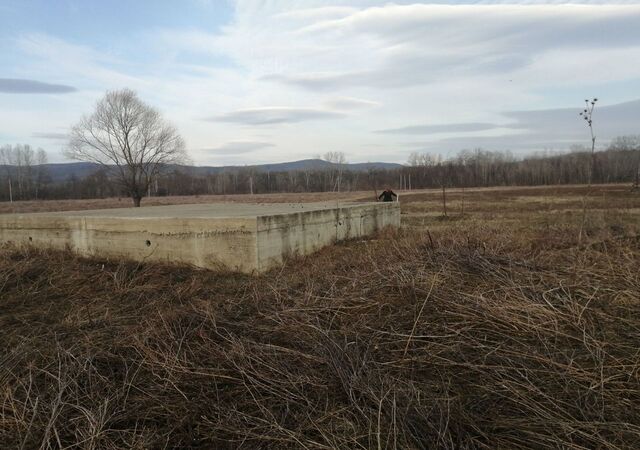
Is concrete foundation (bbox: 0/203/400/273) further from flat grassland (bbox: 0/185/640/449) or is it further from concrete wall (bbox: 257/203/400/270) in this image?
flat grassland (bbox: 0/185/640/449)

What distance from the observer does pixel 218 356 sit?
357 cm

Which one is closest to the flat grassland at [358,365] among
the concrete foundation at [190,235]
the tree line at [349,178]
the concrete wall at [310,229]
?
the concrete foundation at [190,235]

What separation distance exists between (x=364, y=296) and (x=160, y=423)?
96.1 inches

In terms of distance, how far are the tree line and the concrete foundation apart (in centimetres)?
6427

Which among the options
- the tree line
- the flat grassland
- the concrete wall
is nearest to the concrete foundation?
the concrete wall

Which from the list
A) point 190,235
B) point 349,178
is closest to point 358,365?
point 190,235

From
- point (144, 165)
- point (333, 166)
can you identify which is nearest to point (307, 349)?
point (144, 165)

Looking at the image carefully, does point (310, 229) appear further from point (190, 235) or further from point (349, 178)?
point (349, 178)

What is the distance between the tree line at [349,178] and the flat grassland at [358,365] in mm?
71024

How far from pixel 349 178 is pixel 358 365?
10753cm

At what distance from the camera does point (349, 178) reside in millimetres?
109750

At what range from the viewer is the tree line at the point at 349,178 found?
82.6 meters

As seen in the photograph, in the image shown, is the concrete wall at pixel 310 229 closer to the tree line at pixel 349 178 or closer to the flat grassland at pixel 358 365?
the flat grassland at pixel 358 365

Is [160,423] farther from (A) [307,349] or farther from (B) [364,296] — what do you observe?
(B) [364,296]
